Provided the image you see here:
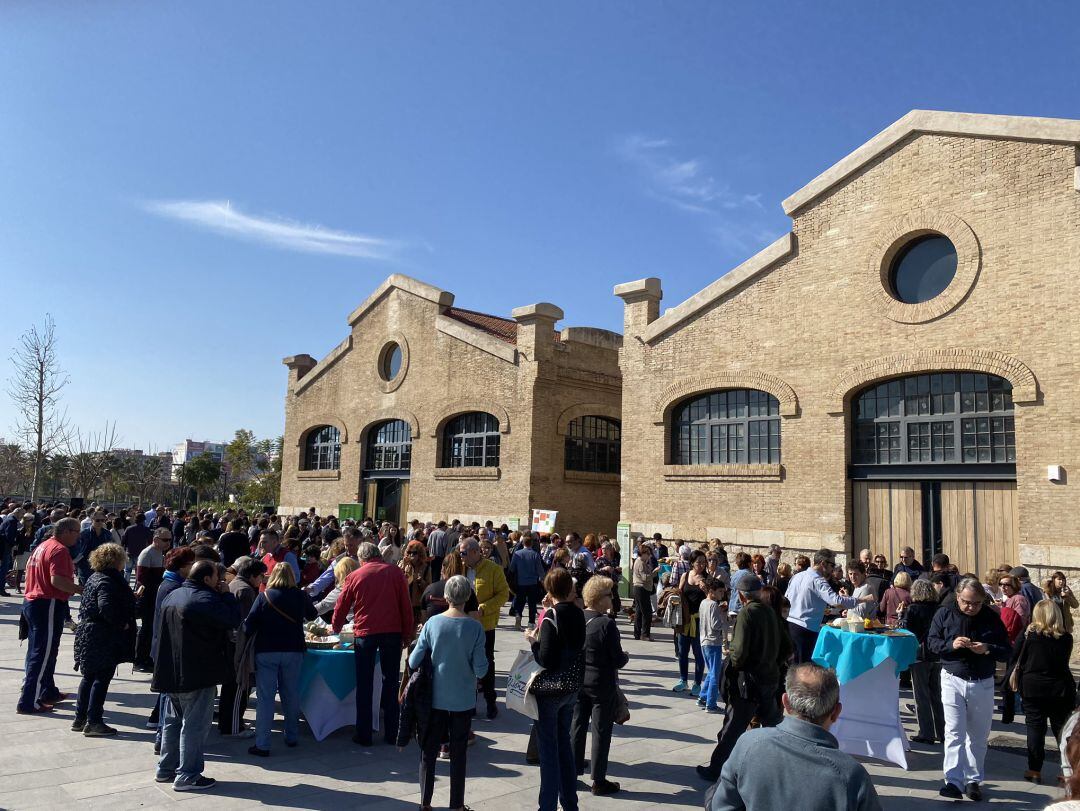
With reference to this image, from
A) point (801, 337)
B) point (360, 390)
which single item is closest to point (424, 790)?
point (801, 337)

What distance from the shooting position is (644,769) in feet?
22.1

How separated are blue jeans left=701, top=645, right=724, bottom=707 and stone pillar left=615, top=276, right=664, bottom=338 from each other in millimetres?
11498

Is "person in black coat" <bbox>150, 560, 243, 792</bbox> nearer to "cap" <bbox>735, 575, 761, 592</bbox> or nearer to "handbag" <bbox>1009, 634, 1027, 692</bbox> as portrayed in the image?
"cap" <bbox>735, 575, 761, 592</bbox>

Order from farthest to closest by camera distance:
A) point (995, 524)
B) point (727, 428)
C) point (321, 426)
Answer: point (321, 426)
point (727, 428)
point (995, 524)

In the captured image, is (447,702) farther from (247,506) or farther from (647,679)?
(247,506)

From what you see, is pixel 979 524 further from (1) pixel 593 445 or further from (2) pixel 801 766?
(2) pixel 801 766

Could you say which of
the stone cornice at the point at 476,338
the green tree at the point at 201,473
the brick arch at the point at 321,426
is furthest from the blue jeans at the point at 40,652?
the green tree at the point at 201,473

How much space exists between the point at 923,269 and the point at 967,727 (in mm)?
10861

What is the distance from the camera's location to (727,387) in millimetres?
17609

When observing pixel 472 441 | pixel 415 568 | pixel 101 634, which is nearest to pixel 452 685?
pixel 415 568

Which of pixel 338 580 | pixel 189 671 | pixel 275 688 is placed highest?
pixel 338 580

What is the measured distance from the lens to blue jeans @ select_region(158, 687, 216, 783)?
5.96m

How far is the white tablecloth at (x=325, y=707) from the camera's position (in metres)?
7.27

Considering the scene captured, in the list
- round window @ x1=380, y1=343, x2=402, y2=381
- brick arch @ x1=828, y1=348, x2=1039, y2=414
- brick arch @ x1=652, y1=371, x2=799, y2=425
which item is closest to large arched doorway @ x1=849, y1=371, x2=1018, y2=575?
brick arch @ x1=828, y1=348, x2=1039, y2=414
